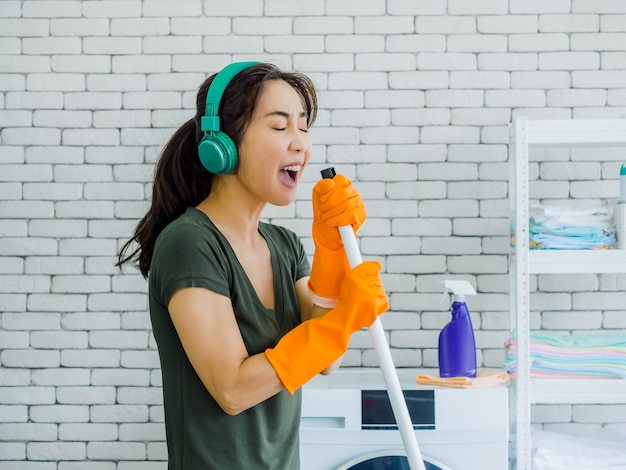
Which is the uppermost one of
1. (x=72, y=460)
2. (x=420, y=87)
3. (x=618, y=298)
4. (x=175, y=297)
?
(x=420, y=87)

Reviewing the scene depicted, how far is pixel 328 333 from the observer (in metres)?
1.32

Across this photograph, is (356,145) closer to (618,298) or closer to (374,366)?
(374,366)

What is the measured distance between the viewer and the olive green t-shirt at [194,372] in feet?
4.28

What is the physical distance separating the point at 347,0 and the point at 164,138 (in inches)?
35.3

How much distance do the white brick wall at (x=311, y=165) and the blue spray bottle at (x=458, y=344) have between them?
0.39m

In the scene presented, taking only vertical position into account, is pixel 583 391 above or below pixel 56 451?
above

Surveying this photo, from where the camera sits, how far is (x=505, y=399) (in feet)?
7.31

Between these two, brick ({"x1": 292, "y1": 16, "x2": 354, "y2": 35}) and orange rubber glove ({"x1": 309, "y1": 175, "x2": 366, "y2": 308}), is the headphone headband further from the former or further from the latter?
brick ({"x1": 292, "y1": 16, "x2": 354, "y2": 35})

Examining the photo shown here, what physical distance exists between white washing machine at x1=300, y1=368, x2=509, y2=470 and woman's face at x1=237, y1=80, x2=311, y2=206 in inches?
38.5

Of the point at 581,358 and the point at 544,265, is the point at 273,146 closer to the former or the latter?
the point at 544,265

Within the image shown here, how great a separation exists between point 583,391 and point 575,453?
20cm

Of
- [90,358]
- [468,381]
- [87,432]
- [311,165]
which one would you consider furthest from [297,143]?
[87,432]

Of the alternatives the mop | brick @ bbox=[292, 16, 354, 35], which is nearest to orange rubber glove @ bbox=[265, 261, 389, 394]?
the mop

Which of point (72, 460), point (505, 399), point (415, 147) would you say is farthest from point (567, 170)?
point (72, 460)
